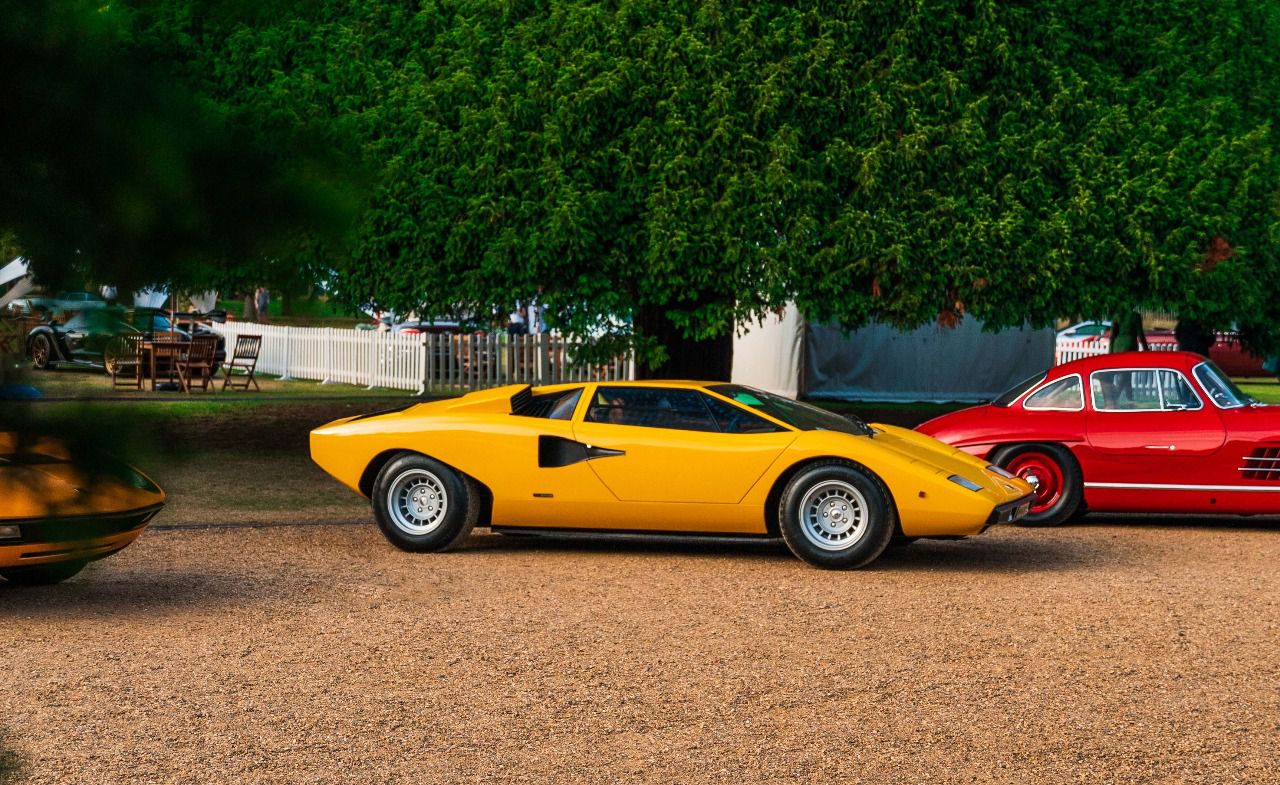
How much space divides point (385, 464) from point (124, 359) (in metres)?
10.3

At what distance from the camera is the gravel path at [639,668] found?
569cm

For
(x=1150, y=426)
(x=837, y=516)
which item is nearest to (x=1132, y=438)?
(x=1150, y=426)

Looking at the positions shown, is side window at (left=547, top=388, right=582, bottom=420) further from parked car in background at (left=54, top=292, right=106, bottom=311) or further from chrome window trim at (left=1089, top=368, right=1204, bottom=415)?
parked car in background at (left=54, top=292, right=106, bottom=311)

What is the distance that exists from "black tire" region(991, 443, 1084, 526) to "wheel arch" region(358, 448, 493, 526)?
4635 mm

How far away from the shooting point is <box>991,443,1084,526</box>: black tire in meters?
13.3

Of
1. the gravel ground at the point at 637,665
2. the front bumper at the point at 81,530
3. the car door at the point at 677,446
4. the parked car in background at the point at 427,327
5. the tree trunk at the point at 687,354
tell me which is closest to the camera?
the front bumper at the point at 81,530

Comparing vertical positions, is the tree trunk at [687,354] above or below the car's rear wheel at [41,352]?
above

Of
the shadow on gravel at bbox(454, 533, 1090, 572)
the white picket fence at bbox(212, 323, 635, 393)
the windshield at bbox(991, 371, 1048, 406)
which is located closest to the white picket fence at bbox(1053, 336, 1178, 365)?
Answer: the white picket fence at bbox(212, 323, 635, 393)

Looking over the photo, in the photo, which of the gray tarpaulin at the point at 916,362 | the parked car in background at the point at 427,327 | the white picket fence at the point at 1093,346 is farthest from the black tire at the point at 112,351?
the white picket fence at the point at 1093,346

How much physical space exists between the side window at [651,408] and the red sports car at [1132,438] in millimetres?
3239

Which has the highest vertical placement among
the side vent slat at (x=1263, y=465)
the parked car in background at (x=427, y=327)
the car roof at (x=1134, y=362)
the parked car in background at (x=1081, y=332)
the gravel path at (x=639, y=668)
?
the parked car in background at (x=1081, y=332)

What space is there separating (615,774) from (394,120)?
13267mm

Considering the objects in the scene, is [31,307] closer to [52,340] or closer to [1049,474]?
[52,340]

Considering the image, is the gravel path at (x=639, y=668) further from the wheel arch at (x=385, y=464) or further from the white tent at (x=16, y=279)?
the white tent at (x=16, y=279)
